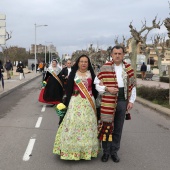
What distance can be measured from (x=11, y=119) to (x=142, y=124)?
147 inches

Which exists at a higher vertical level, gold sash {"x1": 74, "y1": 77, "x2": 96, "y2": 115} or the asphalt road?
gold sash {"x1": 74, "y1": 77, "x2": 96, "y2": 115}

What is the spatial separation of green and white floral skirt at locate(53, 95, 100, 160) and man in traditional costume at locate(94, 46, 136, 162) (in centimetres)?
17

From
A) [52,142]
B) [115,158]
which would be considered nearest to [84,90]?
[115,158]

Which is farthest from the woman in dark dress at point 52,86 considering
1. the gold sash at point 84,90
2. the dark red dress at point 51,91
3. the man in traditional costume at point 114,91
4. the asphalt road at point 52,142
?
the man in traditional costume at point 114,91

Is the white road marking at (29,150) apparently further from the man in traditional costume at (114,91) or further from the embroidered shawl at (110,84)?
the embroidered shawl at (110,84)

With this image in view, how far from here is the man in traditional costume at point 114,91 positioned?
4.81 metres

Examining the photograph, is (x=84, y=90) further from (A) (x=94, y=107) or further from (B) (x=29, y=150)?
(B) (x=29, y=150)

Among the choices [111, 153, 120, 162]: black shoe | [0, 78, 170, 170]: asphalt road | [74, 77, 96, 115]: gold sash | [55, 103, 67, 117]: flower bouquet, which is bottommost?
[0, 78, 170, 170]: asphalt road

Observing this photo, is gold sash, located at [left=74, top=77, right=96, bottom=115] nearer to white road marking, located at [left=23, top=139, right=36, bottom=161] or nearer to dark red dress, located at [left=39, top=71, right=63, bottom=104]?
white road marking, located at [left=23, top=139, right=36, bottom=161]

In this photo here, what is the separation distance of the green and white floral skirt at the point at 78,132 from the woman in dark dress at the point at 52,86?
5574mm

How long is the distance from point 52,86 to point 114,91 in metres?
6.58

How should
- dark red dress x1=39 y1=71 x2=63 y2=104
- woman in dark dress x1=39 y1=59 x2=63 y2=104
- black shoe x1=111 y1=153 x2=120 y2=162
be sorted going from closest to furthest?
black shoe x1=111 y1=153 x2=120 y2=162 → woman in dark dress x1=39 y1=59 x2=63 y2=104 → dark red dress x1=39 y1=71 x2=63 y2=104

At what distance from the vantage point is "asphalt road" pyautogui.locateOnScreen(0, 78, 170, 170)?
199 inches

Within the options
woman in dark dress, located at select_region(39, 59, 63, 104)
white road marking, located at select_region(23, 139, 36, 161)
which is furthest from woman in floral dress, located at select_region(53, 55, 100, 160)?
woman in dark dress, located at select_region(39, 59, 63, 104)
